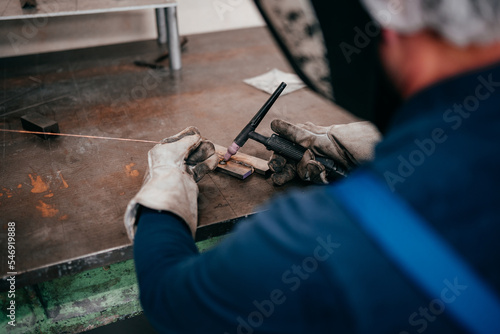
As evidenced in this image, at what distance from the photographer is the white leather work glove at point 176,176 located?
904 millimetres

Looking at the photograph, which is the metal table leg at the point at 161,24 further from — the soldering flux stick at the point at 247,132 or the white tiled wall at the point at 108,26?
the soldering flux stick at the point at 247,132

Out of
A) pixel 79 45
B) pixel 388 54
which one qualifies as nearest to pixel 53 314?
Result: pixel 388 54

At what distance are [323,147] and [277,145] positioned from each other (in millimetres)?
140

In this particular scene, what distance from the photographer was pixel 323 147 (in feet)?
Result: 4.26

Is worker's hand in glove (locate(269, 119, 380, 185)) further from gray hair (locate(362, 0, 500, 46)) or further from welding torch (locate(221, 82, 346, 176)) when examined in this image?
gray hair (locate(362, 0, 500, 46))

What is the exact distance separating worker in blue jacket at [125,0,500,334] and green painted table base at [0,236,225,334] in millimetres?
723

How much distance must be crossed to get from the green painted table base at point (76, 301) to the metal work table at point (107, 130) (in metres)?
0.19

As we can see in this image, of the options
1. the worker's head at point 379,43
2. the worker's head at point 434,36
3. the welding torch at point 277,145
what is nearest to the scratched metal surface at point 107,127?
the welding torch at point 277,145

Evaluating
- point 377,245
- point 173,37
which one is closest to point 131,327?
point 173,37

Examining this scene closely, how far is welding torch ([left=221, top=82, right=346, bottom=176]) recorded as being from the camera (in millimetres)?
1274

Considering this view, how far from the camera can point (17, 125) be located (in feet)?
5.18

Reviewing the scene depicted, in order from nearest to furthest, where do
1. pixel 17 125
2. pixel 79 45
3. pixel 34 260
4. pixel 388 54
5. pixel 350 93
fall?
pixel 388 54 → pixel 350 93 → pixel 34 260 → pixel 17 125 → pixel 79 45

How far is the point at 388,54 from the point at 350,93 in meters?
0.13

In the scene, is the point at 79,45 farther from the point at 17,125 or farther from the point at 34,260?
the point at 34,260
